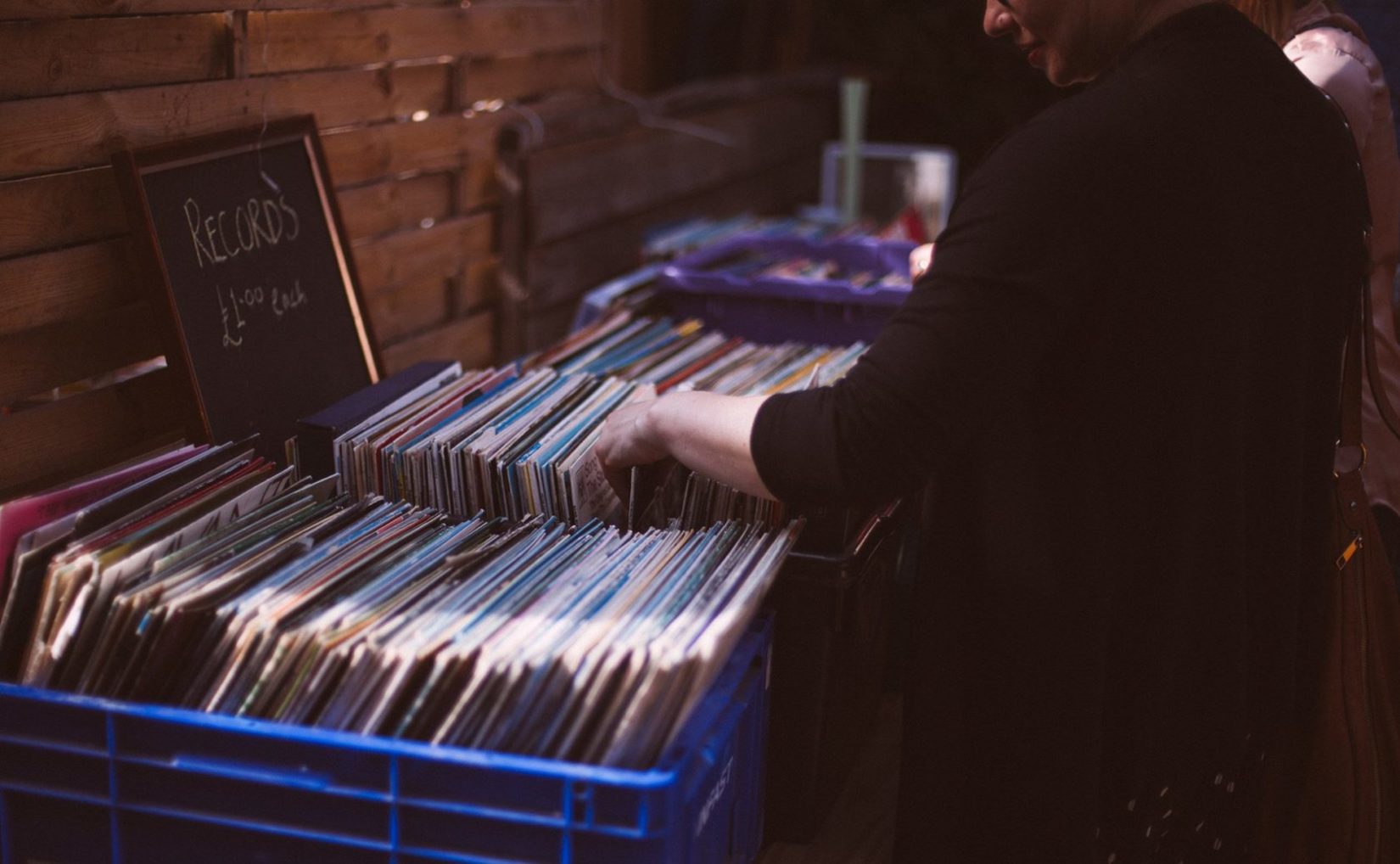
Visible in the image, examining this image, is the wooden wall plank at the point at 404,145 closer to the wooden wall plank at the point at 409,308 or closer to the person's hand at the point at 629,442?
the wooden wall plank at the point at 409,308

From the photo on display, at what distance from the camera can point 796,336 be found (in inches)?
104

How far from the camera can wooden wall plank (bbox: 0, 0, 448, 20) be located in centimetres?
Answer: 160

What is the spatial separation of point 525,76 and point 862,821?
1.87 m

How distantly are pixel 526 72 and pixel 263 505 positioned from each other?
171cm

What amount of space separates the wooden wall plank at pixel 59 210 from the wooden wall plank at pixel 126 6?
209 mm

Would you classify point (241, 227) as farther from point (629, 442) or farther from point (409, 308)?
point (629, 442)

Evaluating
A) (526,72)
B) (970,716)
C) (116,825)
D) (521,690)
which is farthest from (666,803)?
(526,72)

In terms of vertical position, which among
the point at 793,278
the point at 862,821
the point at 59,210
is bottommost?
the point at 862,821

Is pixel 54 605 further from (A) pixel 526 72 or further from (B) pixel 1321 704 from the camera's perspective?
(A) pixel 526 72

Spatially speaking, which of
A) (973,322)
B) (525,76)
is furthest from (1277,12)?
(525,76)

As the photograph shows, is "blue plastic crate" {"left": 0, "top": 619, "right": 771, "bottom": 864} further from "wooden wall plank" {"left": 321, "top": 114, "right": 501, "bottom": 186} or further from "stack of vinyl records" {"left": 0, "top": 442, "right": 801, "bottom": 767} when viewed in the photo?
"wooden wall plank" {"left": 321, "top": 114, "right": 501, "bottom": 186}

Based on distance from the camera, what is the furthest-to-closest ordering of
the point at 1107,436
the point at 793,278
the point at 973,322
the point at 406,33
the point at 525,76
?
the point at 525,76, the point at 793,278, the point at 406,33, the point at 1107,436, the point at 973,322

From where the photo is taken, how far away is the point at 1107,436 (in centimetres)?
126

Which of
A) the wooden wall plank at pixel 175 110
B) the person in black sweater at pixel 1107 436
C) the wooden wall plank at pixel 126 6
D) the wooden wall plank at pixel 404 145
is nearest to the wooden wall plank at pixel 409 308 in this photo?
the wooden wall plank at pixel 404 145
